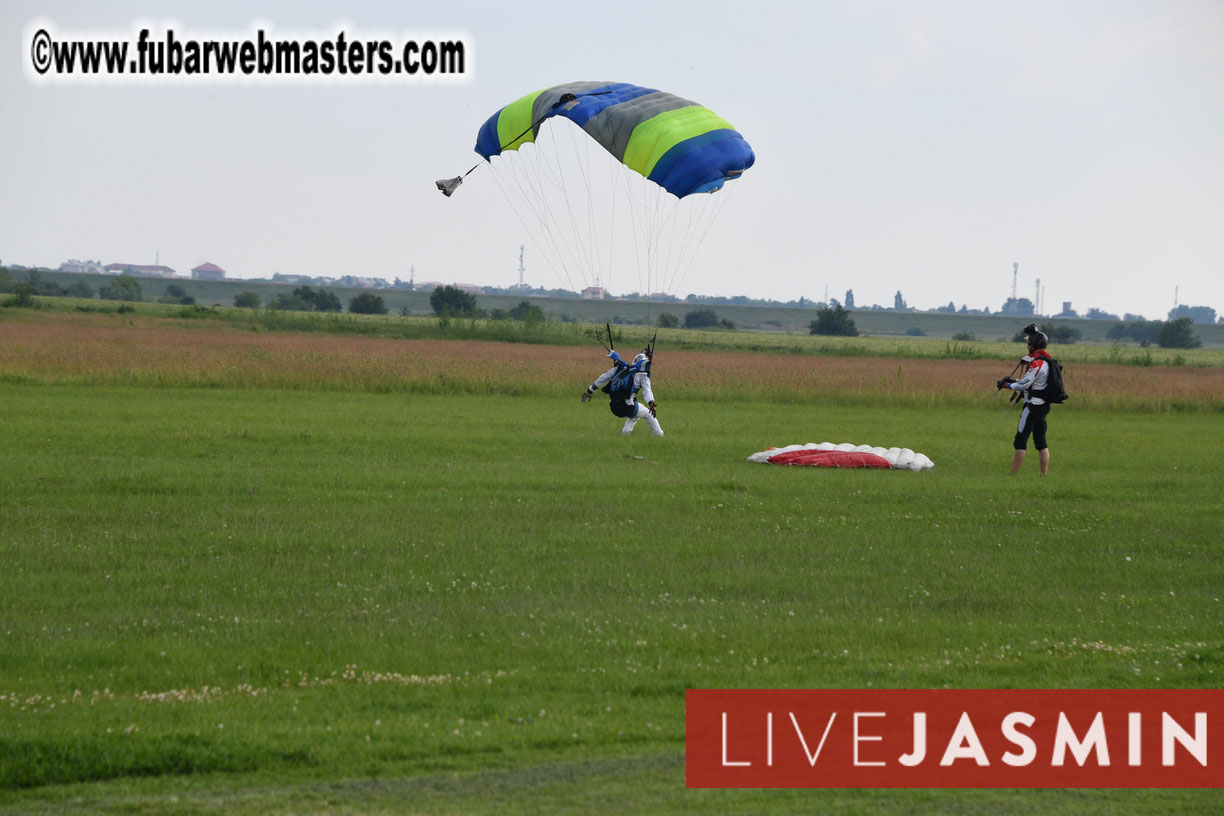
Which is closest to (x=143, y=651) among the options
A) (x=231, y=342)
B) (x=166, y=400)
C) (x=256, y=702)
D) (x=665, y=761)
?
(x=256, y=702)

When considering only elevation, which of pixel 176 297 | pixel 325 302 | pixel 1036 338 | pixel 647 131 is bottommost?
pixel 1036 338

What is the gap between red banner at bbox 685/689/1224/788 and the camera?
5688 millimetres

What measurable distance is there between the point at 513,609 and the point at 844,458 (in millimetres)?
9828

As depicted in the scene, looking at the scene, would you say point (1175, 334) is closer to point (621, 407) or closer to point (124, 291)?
point (124, 291)

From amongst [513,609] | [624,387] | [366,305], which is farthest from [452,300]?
[513,609]

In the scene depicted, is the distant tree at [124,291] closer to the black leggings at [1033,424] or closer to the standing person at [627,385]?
the standing person at [627,385]

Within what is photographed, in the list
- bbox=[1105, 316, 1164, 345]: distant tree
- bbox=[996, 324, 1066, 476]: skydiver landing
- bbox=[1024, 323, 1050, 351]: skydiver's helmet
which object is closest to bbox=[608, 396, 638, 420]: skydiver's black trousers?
bbox=[996, 324, 1066, 476]: skydiver landing

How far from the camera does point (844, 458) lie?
1758cm

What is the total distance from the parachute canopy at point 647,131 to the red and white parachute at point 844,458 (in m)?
4.13

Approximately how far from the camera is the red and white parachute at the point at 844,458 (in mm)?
17516

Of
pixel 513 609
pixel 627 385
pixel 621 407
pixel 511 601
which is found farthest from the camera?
pixel 621 407

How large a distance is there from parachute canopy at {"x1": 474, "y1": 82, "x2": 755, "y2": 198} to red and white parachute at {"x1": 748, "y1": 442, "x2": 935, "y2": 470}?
413 centimetres

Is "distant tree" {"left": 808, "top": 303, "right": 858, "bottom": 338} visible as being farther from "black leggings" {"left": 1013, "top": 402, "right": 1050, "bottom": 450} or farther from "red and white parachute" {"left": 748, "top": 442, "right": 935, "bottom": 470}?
"black leggings" {"left": 1013, "top": 402, "right": 1050, "bottom": 450}

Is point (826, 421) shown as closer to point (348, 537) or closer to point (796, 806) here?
point (348, 537)
